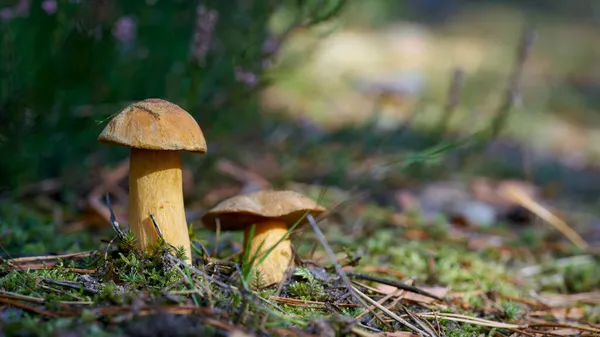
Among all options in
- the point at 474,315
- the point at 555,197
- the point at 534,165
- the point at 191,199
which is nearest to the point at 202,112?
the point at 191,199

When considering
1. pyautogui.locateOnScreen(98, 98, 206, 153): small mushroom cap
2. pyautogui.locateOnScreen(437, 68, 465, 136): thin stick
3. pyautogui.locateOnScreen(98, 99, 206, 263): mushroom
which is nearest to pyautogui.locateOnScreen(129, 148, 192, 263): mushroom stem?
pyautogui.locateOnScreen(98, 99, 206, 263): mushroom

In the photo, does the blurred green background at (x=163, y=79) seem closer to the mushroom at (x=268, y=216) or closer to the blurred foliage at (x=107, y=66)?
the blurred foliage at (x=107, y=66)

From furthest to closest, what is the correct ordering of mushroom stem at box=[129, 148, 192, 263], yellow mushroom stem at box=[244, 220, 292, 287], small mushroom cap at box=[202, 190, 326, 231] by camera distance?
yellow mushroom stem at box=[244, 220, 292, 287] → small mushroom cap at box=[202, 190, 326, 231] → mushroom stem at box=[129, 148, 192, 263]

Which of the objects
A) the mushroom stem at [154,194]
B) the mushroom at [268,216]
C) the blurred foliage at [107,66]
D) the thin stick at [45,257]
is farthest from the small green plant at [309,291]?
the blurred foliage at [107,66]

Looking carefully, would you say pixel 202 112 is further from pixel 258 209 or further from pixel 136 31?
pixel 258 209

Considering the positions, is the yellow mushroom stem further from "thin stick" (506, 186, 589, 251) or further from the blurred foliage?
"thin stick" (506, 186, 589, 251)

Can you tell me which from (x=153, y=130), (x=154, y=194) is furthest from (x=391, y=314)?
(x=153, y=130)
